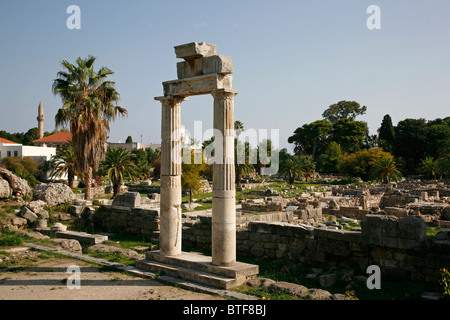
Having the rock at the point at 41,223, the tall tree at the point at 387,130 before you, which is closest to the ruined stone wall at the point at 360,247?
the rock at the point at 41,223

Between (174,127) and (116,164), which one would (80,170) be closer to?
(116,164)

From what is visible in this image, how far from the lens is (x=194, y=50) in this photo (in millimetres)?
8945

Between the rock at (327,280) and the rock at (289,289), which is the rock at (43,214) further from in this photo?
the rock at (327,280)

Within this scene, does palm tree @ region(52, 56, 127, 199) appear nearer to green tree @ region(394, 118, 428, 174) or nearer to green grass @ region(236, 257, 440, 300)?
green grass @ region(236, 257, 440, 300)

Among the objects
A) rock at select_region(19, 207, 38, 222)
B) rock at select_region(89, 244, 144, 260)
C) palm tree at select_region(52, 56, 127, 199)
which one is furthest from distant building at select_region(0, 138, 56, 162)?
rock at select_region(89, 244, 144, 260)

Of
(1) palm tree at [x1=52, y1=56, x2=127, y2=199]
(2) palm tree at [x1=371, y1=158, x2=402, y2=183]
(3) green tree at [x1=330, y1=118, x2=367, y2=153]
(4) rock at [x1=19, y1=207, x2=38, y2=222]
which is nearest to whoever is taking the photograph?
(4) rock at [x1=19, y1=207, x2=38, y2=222]

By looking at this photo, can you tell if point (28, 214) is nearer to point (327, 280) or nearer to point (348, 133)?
point (327, 280)

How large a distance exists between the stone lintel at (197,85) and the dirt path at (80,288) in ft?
15.1

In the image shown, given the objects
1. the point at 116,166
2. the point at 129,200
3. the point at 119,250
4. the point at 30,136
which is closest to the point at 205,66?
the point at 119,250

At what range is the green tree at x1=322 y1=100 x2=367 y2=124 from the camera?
286 ft

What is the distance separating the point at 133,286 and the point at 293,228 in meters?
4.86

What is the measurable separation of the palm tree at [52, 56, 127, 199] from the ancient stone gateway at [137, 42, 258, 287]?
38.3 ft

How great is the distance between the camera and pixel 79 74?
66.6 feet
